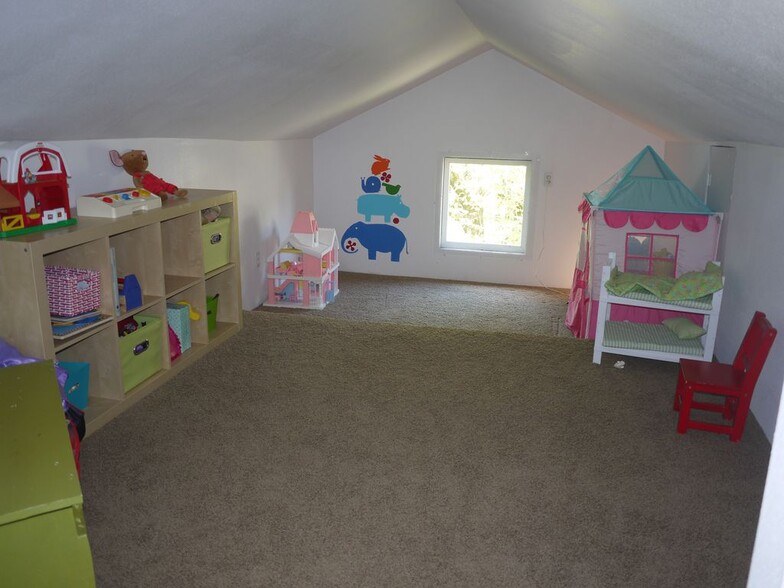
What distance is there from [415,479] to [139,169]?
6.78 feet

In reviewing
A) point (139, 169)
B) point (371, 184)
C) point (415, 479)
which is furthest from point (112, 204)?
point (371, 184)

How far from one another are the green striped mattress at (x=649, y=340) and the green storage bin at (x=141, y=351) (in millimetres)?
2313

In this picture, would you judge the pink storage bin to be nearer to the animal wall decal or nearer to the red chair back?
the red chair back

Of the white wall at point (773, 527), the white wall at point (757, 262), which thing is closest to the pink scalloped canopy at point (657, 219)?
the white wall at point (757, 262)

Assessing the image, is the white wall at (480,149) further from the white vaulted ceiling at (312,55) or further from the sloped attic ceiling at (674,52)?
the sloped attic ceiling at (674,52)

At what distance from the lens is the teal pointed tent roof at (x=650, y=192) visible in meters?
3.97

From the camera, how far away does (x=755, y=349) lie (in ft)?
9.08

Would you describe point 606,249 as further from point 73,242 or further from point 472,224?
point 73,242

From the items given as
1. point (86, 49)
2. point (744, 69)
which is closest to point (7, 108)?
point (86, 49)

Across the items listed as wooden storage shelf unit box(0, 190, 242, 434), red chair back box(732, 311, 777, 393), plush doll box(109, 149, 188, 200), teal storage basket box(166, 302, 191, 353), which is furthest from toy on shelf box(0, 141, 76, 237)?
red chair back box(732, 311, 777, 393)

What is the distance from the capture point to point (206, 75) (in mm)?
2768

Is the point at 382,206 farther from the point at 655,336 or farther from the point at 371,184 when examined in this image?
the point at 655,336

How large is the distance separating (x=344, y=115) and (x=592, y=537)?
14.7 ft

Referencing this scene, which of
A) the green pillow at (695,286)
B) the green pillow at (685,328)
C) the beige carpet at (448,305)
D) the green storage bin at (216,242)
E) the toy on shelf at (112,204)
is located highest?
the toy on shelf at (112,204)
